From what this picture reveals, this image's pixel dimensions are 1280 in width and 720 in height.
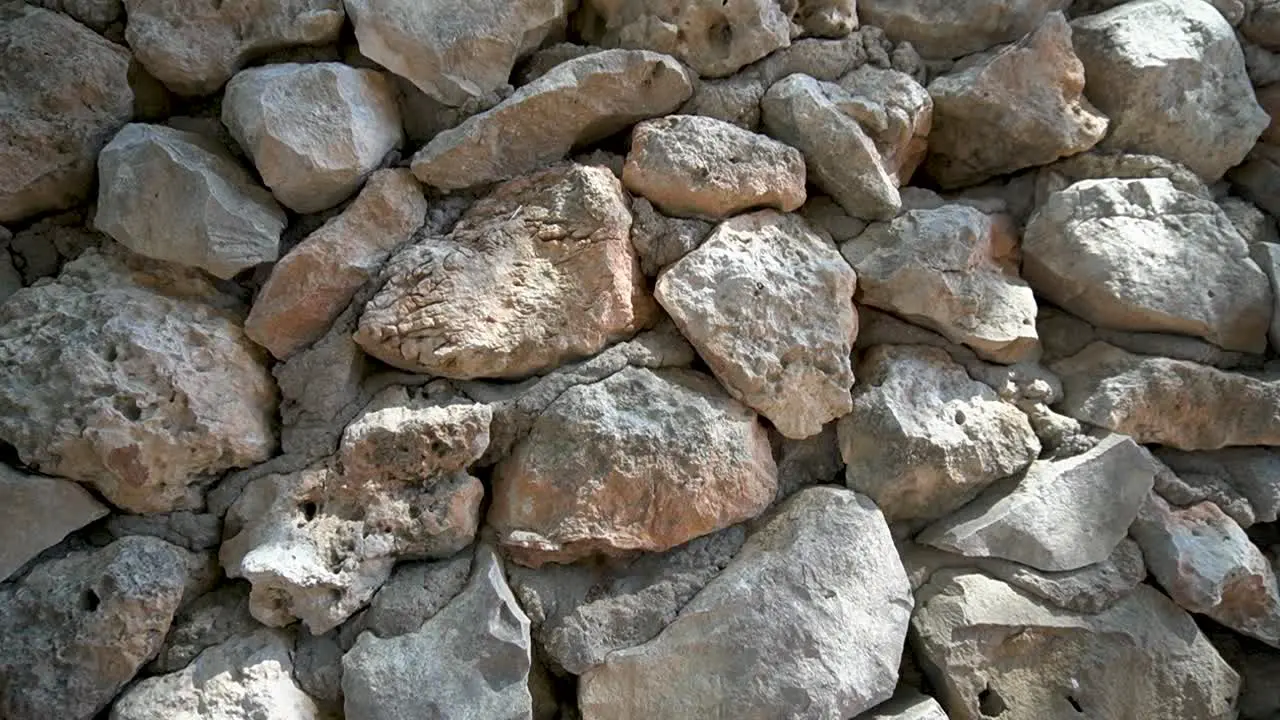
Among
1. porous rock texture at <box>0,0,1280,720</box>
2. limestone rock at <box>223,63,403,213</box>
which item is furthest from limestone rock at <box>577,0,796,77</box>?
limestone rock at <box>223,63,403,213</box>

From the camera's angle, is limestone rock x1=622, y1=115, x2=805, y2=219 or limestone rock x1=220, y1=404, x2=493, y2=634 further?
limestone rock x1=622, y1=115, x2=805, y2=219

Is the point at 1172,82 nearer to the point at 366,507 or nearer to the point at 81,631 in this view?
the point at 366,507

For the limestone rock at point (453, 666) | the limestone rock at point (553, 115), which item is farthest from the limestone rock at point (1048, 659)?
the limestone rock at point (553, 115)

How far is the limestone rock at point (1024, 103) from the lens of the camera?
1.31 metres

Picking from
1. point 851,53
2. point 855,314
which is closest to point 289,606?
point 855,314

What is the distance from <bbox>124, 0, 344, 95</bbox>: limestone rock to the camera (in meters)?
1.10

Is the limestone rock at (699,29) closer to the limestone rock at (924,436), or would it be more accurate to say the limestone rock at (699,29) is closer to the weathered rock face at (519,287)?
the weathered rock face at (519,287)

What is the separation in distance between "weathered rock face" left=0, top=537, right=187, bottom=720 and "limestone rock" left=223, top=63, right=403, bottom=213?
0.50 metres

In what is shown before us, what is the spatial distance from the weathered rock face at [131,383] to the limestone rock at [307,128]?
18cm

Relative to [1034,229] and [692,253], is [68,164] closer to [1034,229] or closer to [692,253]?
[692,253]

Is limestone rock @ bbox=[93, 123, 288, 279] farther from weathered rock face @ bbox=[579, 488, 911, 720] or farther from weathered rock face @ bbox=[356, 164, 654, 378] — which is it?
weathered rock face @ bbox=[579, 488, 911, 720]

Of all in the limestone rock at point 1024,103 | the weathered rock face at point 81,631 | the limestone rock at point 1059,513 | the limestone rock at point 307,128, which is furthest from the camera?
the limestone rock at point 1024,103

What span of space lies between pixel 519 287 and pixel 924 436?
59cm

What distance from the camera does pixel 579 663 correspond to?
41.9 inches
